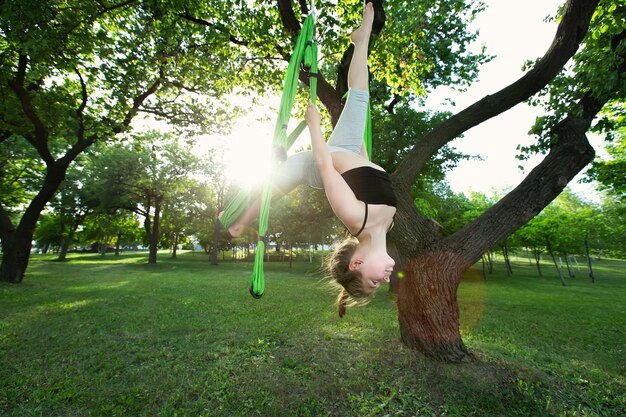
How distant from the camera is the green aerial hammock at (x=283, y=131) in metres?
2.18

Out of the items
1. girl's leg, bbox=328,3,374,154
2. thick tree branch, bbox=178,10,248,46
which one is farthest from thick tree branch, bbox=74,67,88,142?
girl's leg, bbox=328,3,374,154

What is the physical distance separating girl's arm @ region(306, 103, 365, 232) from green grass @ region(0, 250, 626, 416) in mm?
2877

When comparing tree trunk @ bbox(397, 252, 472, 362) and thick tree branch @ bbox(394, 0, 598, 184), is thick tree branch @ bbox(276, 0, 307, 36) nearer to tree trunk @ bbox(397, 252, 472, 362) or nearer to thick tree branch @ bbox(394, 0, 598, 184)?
thick tree branch @ bbox(394, 0, 598, 184)

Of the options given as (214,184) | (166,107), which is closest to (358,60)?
(166,107)

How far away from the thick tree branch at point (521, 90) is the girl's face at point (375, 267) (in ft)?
9.41

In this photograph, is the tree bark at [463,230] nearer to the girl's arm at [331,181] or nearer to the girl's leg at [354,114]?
the girl's leg at [354,114]

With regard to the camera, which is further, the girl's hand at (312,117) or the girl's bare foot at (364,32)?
the girl's bare foot at (364,32)

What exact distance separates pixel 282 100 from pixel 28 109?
11.5 meters

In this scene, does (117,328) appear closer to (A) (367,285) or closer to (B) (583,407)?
(A) (367,285)

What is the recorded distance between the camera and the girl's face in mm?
2693

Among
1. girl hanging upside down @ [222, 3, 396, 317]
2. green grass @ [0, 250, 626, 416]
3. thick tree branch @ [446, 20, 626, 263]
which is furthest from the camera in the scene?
thick tree branch @ [446, 20, 626, 263]

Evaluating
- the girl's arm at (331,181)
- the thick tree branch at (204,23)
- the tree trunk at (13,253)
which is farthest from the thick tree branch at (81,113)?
the girl's arm at (331,181)

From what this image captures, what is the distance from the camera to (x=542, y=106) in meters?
6.14

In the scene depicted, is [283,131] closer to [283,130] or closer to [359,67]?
[283,130]
